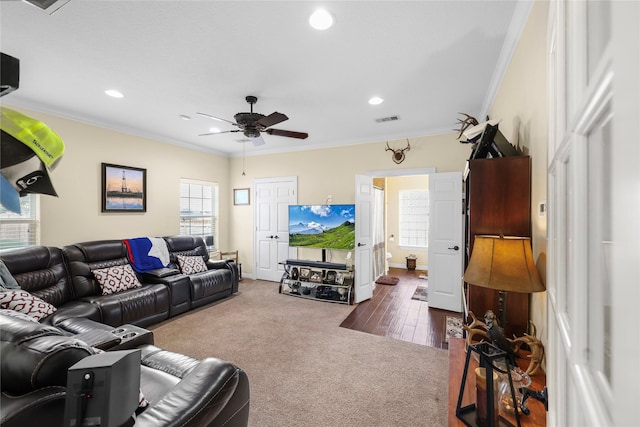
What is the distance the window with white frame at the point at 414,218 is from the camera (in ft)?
23.3

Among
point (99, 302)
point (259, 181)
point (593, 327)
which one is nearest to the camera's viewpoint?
point (593, 327)

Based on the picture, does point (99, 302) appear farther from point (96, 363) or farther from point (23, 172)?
point (23, 172)

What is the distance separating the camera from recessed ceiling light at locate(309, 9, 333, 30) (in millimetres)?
1924

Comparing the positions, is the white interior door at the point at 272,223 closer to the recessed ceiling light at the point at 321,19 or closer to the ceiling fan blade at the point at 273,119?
the ceiling fan blade at the point at 273,119

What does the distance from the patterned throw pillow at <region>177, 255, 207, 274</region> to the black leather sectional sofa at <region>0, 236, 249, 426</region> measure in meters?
0.12

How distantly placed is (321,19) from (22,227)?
4.22m

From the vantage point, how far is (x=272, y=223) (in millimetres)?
5938

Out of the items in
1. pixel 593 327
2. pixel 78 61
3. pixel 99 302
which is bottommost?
pixel 99 302

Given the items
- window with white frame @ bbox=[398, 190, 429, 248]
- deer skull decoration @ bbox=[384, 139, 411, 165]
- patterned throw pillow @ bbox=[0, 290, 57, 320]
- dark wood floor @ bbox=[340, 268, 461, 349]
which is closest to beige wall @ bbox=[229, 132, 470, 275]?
deer skull decoration @ bbox=[384, 139, 411, 165]

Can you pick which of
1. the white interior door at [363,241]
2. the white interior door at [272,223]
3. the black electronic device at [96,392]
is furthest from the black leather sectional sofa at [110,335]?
the white interior door at [363,241]

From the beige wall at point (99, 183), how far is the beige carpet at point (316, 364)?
1.79 metres

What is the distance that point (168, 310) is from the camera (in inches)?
149

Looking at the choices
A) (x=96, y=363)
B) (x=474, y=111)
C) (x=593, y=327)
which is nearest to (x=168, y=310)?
(x=96, y=363)

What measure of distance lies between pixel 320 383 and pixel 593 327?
2349 millimetres
